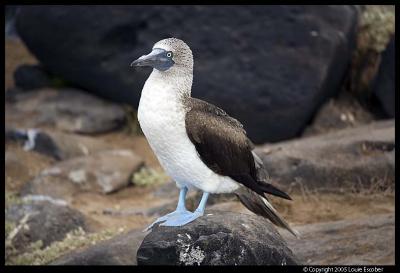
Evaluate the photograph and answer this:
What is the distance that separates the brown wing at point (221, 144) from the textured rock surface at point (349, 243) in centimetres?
203

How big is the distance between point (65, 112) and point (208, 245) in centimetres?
818

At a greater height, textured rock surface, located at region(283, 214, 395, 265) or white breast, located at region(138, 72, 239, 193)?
white breast, located at region(138, 72, 239, 193)

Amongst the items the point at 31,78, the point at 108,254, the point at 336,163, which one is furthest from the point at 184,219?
the point at 31,78

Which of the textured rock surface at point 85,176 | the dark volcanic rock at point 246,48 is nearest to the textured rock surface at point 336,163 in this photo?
Answer: the dark volcanic rock at point 246,48

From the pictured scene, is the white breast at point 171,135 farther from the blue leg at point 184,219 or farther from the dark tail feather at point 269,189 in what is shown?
the dark tail feather at point 269,189

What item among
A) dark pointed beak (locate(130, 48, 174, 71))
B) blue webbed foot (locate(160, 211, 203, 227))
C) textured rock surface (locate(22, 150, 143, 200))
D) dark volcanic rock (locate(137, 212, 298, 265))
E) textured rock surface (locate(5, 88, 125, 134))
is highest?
dark pointed beak (locate(130, 48, 174, 71))

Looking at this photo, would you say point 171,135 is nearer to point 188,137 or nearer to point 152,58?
point 188,137

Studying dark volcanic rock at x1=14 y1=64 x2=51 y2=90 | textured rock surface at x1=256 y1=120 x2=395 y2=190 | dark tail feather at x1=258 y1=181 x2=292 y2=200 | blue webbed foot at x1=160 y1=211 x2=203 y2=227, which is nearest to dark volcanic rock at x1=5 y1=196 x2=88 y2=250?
textured rock surface at x1=256 y1=120 x2=395 y2=190

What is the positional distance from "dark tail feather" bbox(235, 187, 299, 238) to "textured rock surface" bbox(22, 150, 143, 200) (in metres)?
5.75

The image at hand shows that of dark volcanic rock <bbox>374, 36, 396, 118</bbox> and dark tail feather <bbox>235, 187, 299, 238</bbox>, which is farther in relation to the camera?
dark volcanic rock <bbox>374, 36, 396, 118</bbox>

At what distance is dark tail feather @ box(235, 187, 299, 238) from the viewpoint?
7031mm

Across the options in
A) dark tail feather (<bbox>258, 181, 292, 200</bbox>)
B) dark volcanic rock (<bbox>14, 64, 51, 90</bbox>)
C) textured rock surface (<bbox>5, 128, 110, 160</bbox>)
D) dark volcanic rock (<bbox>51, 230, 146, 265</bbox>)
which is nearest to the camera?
dark tail feather (<bbox>258, 181, 292, 200</bbox>)

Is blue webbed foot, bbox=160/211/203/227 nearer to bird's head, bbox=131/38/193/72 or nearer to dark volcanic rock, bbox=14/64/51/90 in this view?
bird's head, bbox=131/38/193/72
